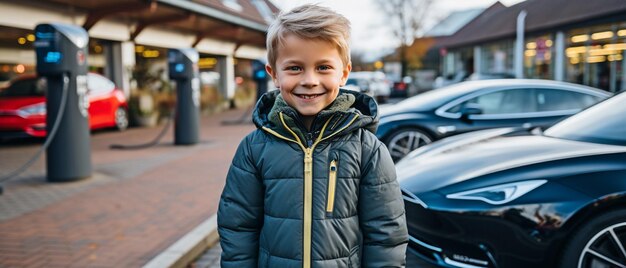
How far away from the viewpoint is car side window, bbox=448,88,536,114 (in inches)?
287

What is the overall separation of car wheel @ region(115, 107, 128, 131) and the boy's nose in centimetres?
1196

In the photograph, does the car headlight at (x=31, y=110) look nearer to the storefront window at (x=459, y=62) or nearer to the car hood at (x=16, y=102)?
the car hood at (x=16, y=102)

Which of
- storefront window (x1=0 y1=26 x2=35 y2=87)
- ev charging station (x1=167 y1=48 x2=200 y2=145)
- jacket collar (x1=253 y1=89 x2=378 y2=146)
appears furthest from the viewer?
storefront window (x1=0 y1=26 x2=35 y2=87)

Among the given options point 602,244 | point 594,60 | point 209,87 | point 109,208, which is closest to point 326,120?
point 602,244

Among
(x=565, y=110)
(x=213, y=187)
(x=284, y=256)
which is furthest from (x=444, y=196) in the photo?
(x=565, y=110)

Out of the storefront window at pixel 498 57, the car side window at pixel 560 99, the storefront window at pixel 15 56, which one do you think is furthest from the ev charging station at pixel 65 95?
the storefront window at pixel 498 57

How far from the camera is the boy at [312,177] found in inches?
73.1

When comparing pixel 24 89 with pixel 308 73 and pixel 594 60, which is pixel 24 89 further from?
pixel 594 60

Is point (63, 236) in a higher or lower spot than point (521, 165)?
lower

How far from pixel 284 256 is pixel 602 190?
6.36 ft

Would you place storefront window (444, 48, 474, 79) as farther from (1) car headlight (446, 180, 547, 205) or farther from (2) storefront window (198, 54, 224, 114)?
(1) car headlight (446, 180, 547, 205)

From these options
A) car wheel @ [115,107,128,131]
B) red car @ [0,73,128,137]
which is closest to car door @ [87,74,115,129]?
red car @ [0,73,128,137]

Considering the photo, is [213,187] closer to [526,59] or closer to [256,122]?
[256,122]

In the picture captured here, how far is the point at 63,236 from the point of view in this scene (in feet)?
14.7
